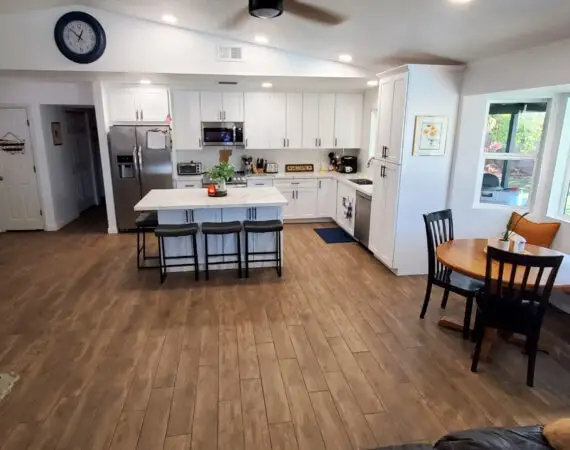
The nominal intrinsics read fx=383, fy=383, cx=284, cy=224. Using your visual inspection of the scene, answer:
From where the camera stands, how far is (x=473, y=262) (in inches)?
117

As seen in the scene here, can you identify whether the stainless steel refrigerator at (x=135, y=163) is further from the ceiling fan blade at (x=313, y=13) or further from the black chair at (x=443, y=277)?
the black chair at (x=443, y=277)

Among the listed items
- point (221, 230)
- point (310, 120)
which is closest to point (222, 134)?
point (310, 120)

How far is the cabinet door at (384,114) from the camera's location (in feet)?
14.7

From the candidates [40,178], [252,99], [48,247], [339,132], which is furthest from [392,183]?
[40,178]

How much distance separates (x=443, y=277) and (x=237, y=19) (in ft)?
10.9

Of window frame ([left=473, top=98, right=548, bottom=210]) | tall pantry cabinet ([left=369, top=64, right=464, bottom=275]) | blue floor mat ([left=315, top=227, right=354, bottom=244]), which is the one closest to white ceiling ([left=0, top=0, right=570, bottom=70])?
tall pantry cabinet ([left=369, top=64, right=464, bottom=275])

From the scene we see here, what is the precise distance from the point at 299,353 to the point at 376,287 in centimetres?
161

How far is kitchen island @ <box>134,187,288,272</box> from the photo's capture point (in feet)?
14.4

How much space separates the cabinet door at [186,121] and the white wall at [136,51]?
153 centimetres

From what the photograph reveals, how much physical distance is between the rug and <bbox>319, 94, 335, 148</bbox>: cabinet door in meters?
5.60

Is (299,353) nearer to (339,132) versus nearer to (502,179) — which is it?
(502,179)

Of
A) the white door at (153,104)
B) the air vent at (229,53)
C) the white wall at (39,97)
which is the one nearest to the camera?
the air vent at (229,53)

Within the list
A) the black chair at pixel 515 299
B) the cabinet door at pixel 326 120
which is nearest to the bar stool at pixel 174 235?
the black chair at pixel 515 299

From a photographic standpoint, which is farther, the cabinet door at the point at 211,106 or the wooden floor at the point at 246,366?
the cabinet door at the point at 211,106
